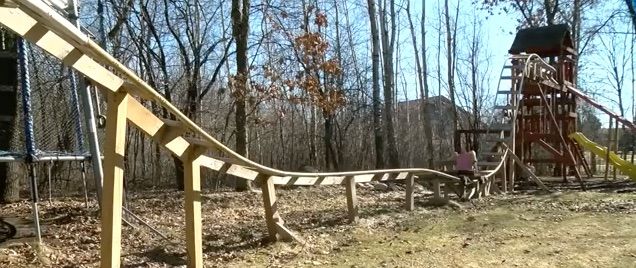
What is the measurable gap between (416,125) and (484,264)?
3264 centimetres

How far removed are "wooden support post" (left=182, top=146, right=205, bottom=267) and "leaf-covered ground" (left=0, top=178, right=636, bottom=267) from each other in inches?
23.8

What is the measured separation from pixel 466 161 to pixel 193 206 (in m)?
8.60

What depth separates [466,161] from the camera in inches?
517

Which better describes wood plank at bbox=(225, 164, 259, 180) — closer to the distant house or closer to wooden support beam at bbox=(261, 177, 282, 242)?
wooden support beam at bbox=(261, 177, 282, 242)

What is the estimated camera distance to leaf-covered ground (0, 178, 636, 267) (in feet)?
21.4

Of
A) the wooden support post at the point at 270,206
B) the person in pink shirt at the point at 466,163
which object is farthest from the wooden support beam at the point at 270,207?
the person in pink shirt at the point at 466,163

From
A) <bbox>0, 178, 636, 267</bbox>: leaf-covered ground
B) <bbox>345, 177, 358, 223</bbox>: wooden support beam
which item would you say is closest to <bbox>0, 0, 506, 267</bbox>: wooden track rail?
<bbox>0, 178, 636, 267</bbox>: leaf-covered ground

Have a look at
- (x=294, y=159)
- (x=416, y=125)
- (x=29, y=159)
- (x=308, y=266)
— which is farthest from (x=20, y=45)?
(x=416, y=125)

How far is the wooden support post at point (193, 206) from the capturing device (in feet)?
18.5

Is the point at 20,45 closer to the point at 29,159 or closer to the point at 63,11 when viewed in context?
the point at 63,11

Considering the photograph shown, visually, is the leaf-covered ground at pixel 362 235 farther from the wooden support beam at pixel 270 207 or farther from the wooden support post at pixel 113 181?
the wooden support post at pixel 113 181

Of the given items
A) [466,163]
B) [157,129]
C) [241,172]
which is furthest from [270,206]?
[466,163]

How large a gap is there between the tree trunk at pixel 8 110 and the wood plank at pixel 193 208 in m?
3.44

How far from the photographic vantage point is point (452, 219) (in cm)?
975
